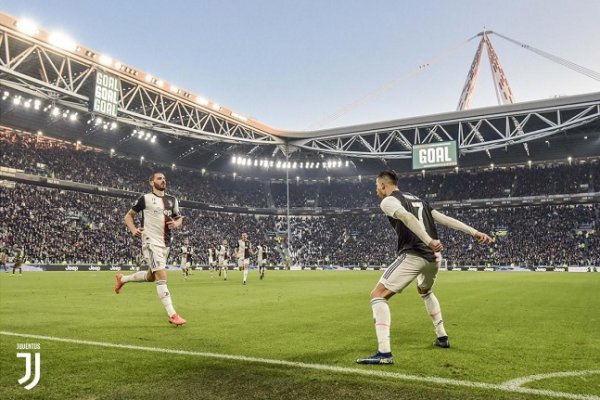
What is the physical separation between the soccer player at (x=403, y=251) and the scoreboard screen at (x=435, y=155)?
44.5 m

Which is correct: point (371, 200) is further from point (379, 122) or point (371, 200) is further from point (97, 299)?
point (97, 299)

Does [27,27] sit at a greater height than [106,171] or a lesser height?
greater

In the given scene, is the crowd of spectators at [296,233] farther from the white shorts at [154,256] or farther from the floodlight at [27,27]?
the white shorts at [154,256]

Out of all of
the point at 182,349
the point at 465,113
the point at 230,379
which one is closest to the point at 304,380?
the point at 230,379

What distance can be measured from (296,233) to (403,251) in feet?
223

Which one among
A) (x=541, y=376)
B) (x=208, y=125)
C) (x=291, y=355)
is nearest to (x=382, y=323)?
(x=291, y=355)

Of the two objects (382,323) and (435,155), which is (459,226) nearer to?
(382,323)

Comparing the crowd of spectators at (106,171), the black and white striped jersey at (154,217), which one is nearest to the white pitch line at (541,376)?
the black and white striped jersey at (154,217)

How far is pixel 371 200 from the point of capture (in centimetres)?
Answer: 7250

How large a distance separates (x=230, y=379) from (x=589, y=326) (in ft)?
24.0

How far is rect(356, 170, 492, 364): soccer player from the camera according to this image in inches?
233

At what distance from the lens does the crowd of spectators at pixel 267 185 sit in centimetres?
5025

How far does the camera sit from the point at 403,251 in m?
6.32

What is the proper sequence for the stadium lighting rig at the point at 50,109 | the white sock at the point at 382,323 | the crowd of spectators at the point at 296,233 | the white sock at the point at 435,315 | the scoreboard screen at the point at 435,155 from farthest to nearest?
the scoreboard screen at the point at 435,155, the crowd of spectators at the point at 296,233, the stadium lighting rig at the point at 50,109, the white sock at the point at 435,315, the white sock at the point at 382,323
